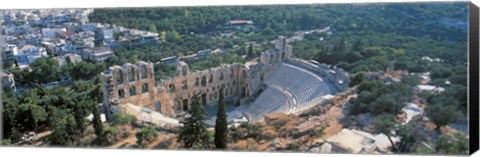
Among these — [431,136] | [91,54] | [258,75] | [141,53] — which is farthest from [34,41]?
[431,136]

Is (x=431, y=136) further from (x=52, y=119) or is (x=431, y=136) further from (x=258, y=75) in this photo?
(x=52, y=119)

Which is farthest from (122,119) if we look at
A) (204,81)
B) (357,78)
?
(357,78)

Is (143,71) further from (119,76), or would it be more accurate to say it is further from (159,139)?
(159,139)

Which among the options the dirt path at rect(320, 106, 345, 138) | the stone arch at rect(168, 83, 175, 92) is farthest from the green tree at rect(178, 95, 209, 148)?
the stone arch at rect(168, 83, 175, 92)

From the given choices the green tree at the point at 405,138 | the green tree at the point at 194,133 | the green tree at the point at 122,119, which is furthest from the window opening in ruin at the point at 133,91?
the green tree at the point at 405,138

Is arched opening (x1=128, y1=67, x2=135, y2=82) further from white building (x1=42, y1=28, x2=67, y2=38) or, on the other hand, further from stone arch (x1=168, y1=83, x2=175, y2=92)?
white building (x1=42, y1=28, x2=67, y2=38)

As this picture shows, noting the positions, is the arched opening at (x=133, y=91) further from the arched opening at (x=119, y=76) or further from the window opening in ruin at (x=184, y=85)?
the window opening in ruin at (x=184, y=85)

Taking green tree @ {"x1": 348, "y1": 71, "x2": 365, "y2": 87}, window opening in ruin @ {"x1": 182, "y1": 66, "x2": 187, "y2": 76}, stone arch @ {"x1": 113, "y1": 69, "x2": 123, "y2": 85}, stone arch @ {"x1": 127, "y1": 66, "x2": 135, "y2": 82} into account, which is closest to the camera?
green tree @ {"x1": 348, "y1": 71, "x2": 365, "y2": 87}
